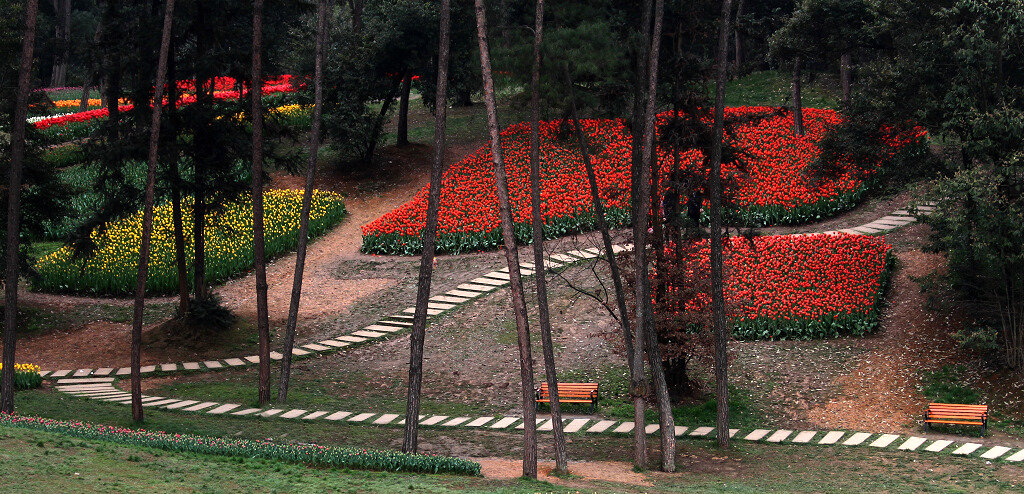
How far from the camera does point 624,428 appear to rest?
16844 mm

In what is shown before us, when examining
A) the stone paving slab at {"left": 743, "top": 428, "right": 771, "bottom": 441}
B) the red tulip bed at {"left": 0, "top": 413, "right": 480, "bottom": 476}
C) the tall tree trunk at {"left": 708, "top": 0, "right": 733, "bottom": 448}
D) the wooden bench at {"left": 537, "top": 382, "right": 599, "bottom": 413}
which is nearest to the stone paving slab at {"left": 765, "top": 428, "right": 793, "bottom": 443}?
the stone paving slab at {"left": 743, "top": 428, "right": 771, "bottom": 441}

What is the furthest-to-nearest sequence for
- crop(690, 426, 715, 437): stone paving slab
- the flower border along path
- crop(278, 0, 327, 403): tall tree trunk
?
1. the flower border along path
2. crop(278, 0, 327, 403): tall tree trunk
3. crop(690, 426, 715, 437): stone paving slab

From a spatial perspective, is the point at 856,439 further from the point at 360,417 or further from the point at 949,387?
the point at 360,417

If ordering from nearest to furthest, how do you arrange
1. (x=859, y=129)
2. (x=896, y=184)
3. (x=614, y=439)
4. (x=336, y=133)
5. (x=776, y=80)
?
1. (x=614, y=439)
2. (x=896, y=184)
3. (x=859, y=129)
4. (x=336, y=133)
5. (x=776, y=80)

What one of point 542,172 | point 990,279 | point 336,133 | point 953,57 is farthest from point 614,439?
point 336,133

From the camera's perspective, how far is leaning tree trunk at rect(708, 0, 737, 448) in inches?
602

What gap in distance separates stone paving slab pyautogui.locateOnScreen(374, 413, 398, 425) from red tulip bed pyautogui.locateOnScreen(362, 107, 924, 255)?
9.32 meters

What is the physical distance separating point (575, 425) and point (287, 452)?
5854mm

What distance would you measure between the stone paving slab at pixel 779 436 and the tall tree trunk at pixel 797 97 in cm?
1478

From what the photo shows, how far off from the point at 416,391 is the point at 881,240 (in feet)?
46.0

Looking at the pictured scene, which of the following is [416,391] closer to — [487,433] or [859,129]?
[487,433]

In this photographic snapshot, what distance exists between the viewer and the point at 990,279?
1862 centimetres

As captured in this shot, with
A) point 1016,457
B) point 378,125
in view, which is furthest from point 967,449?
point 378,125

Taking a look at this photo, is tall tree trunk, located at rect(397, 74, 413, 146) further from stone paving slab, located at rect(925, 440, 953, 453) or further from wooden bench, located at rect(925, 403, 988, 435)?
stone paving slab, located at rect(925, 440, 953, 453)
